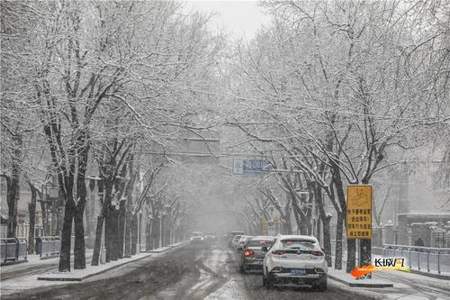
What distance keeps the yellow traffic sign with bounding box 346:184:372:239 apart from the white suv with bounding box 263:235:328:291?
17.8 feet

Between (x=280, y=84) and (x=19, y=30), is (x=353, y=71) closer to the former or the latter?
(x=280, y=84)

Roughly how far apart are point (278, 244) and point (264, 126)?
14248 mm

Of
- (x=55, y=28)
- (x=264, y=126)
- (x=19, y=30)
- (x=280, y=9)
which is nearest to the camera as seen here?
(x=19, y=30)

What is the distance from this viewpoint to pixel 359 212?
2844 cm

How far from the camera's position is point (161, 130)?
3266 cm

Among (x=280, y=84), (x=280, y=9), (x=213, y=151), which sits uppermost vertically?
(x=280, y=9)

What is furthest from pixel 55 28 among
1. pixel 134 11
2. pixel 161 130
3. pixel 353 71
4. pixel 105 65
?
pixel 353 71

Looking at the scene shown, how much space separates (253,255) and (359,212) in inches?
265

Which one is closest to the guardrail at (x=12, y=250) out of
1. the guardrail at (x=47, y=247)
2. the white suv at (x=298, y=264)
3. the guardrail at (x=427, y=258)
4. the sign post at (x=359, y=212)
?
the guardrail at (x=47, y=247)

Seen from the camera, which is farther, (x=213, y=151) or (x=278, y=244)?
(x=213, y=151)

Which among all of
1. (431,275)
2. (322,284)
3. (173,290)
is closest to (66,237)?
(173,290)

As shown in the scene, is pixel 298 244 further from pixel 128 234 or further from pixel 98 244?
pixel 128 234

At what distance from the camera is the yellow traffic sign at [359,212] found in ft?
92.6

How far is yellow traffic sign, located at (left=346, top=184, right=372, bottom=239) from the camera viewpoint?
28.2 meters
